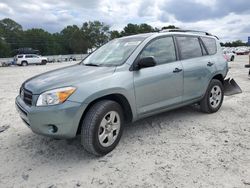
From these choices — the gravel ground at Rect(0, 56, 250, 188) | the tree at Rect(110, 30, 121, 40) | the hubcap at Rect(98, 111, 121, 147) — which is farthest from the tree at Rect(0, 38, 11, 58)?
the hubcap at Rect(98, 111, 121, 147)

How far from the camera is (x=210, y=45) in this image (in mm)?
5496

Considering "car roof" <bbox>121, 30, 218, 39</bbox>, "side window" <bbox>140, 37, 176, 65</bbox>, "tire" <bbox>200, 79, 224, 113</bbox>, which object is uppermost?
"car roof" <bbox>121, 30, 218, 39</bbox>

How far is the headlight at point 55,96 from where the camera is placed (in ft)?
10.5

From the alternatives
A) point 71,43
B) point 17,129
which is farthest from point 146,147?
point 71,43

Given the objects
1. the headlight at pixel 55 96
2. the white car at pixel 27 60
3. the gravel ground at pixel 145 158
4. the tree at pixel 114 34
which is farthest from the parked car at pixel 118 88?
the tree at pixel 114 34

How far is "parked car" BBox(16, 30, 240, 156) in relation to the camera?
3.24 metres

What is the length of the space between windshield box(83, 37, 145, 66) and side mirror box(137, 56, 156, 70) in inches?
10.4

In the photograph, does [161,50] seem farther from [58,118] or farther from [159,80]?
[58,118]

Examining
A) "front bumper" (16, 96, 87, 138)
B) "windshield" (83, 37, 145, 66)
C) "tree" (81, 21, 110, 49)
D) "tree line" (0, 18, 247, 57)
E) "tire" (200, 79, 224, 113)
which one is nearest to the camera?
"front bumper" (16, 96, 87, 138)

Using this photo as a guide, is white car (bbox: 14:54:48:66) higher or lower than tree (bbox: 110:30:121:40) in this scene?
lower

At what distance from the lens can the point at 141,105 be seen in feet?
12.9

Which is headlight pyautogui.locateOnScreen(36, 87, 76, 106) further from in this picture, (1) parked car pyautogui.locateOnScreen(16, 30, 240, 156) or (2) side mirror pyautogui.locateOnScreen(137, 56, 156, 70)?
(2) side mirror pyautogui.locateOnScreen(137, 56, 156, 70)

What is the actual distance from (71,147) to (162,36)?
249 cm

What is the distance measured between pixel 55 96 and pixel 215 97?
3.69m
